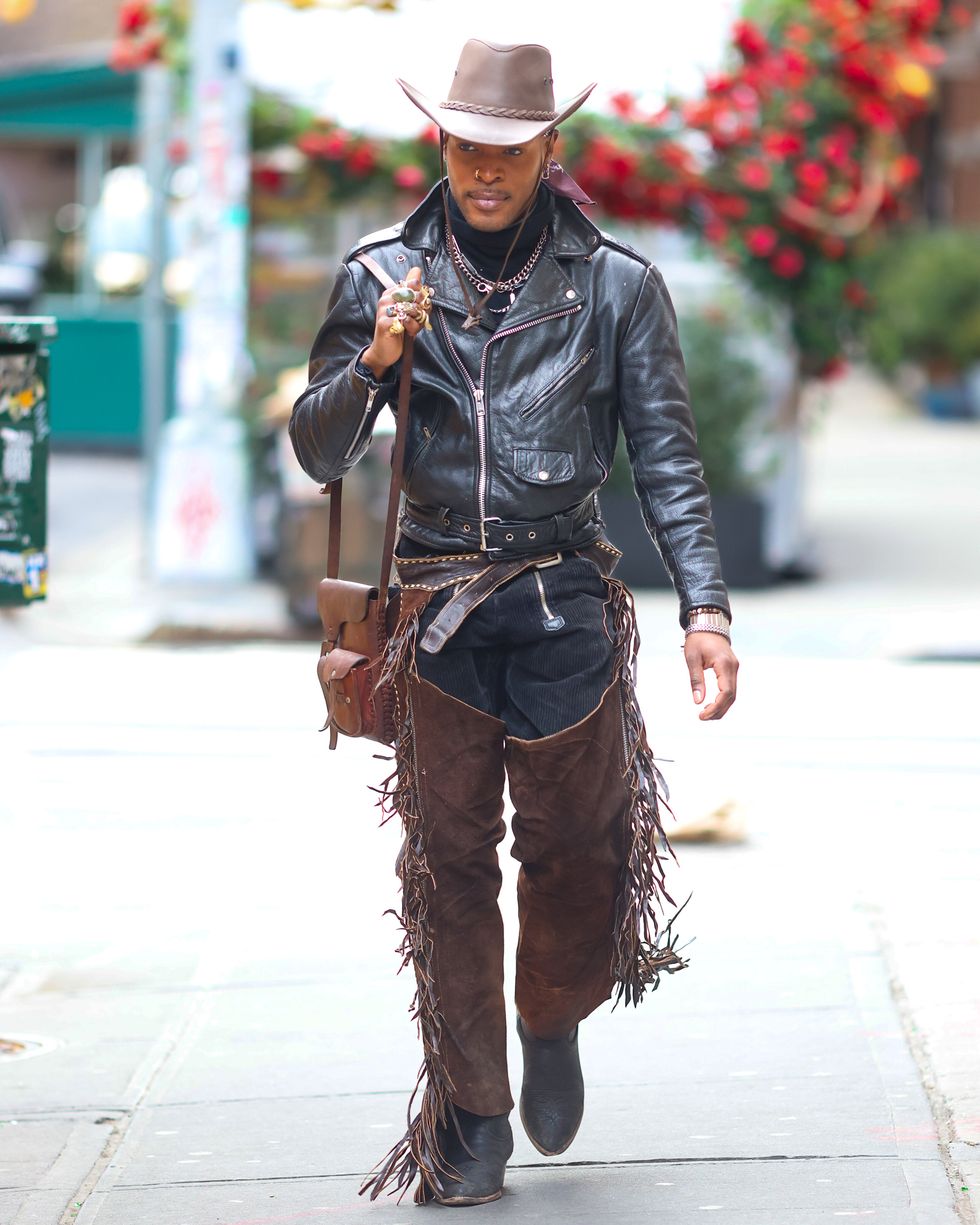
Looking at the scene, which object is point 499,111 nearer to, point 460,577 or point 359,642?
point 460,577

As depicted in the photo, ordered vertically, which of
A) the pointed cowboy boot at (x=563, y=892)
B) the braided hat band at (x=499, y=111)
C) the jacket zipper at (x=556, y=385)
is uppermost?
the braided hat band at (x=499, y=111)

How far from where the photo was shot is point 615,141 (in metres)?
12.3

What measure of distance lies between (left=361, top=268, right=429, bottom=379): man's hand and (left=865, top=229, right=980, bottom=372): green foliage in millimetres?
24089

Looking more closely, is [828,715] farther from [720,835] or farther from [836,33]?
[836,33]

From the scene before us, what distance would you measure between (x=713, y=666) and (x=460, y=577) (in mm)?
459

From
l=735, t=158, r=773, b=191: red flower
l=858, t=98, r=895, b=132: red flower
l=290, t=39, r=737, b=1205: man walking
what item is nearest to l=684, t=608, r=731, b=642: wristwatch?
l=290, t=39, r=737, b=1205: man walking

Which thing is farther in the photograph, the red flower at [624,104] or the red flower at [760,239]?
the red flower at [760,239]

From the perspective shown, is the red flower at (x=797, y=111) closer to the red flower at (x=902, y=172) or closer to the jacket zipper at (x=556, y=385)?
the red flower at (x=902, y=172)

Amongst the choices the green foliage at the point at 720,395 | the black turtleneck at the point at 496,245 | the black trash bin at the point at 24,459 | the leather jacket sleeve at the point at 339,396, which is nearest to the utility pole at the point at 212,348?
the green foliage at the point at 720,395

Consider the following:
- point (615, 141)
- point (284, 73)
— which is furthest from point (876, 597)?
point (284, 73)

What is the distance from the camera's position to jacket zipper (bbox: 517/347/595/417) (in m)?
3.56

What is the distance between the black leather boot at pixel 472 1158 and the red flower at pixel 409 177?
30.4ft

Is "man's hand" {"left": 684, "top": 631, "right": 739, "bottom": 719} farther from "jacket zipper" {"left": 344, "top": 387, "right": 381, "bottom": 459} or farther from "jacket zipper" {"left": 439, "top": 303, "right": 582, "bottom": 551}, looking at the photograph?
"jacket zipper" {"left": 344, "top": 387, "right": 381, "bottom": 459}

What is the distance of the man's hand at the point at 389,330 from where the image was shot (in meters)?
3.41
